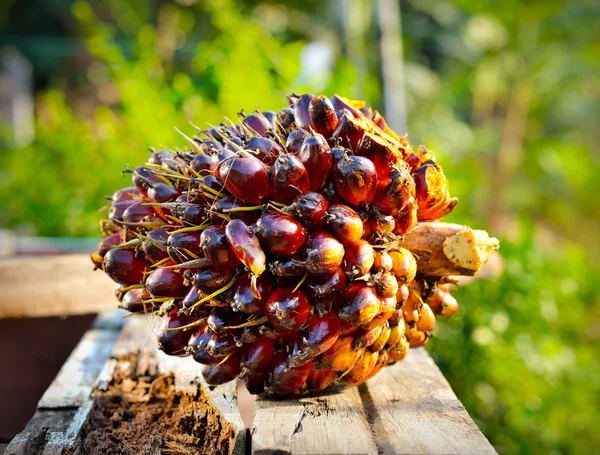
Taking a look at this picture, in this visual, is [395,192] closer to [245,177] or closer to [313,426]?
[245,177]

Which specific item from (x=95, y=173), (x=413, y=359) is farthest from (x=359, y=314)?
(x=95, y=173)

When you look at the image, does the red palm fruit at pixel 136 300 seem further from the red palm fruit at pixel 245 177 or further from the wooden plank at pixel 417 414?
the wooden plank at pixel 417 414

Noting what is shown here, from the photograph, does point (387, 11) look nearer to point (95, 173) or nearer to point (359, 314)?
point (95, 173)

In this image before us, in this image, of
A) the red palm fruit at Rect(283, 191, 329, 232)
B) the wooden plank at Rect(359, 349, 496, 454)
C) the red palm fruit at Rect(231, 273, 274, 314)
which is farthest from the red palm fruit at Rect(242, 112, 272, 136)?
the wooden plank at Rect(359, 349, 496, 454)

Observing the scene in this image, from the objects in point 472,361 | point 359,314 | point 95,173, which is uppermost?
point 359,314

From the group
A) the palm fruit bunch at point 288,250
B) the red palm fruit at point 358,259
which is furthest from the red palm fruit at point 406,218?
the red palm fruit at point 358,259

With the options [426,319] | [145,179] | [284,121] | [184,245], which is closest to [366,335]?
[426,319]
